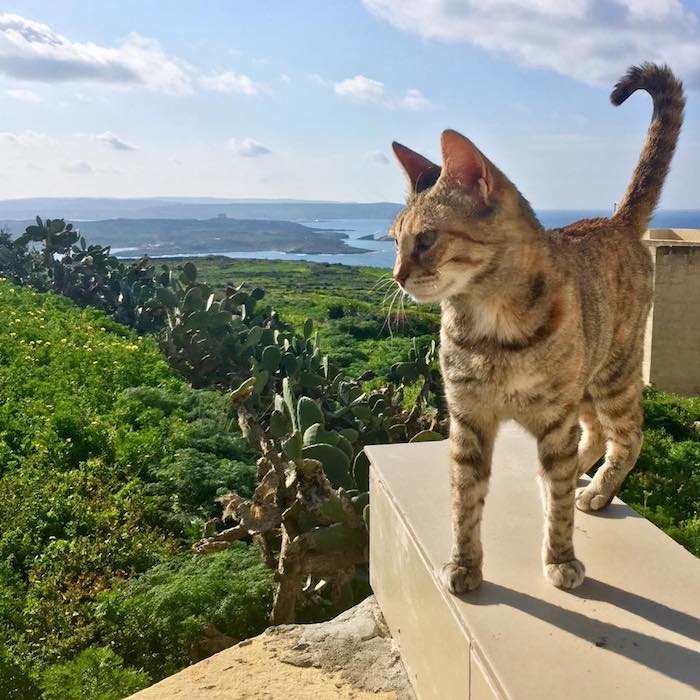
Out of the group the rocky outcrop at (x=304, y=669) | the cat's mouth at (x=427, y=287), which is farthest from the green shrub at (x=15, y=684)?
the cat's mouth at (x=427, y=287)

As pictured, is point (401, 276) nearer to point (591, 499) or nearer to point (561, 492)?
point (561, 492)

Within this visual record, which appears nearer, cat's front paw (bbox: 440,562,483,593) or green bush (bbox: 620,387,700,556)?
cat's front paw (bbox: 440,562,483,593)

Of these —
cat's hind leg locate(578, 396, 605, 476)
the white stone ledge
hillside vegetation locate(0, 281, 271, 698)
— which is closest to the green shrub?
hillside vegetation locate(0, 281, 271, 698)

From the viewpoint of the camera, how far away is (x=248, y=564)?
379cm

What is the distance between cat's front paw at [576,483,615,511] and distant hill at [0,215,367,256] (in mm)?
20707

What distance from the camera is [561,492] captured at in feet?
7.27

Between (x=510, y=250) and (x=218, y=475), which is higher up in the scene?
(x=510, y=250)

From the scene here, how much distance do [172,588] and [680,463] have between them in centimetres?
397

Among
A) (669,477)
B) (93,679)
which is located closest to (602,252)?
(93,679)

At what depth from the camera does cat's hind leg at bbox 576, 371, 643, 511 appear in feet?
9.05

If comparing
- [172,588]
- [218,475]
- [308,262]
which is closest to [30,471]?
[218,475]

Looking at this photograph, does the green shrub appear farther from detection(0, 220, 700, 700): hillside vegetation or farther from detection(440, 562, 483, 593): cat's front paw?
detection(440, 562, 483, 593): cat's front paw

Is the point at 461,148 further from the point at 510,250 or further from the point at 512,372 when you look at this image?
the point at 512,372

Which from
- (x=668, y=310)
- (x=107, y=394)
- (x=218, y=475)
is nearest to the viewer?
(x=218, y=475)
